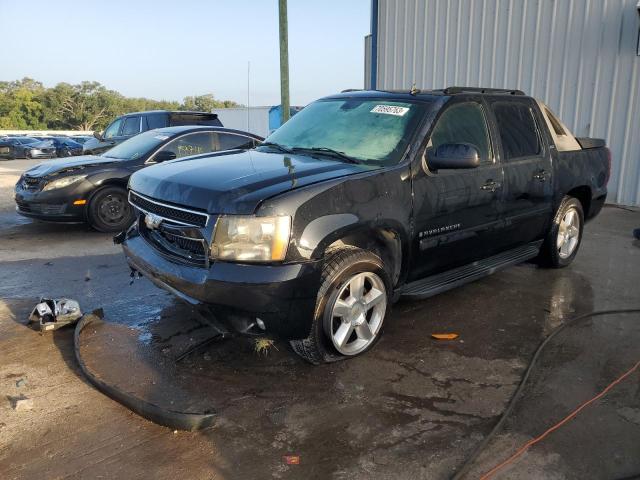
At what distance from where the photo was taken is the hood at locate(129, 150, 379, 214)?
10.4 feet

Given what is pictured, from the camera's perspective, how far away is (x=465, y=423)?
2953mm

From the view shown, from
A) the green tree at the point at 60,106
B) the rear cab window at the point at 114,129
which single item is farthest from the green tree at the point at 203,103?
the rear cab window at the point at 114,129

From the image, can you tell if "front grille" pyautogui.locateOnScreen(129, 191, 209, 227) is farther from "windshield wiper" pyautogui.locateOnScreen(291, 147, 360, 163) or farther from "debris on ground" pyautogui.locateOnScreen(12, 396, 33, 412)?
"debris on ground" pyautogui.locateOnScreen(12, 396, 33, 412)

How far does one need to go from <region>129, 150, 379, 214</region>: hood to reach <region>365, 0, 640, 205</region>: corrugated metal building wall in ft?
27.8

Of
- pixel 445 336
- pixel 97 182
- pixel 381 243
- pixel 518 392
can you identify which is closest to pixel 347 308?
pixel 381 243

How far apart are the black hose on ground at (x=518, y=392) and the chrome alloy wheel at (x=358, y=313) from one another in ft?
3.26

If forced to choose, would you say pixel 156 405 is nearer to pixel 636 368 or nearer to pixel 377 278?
pixel 377 278

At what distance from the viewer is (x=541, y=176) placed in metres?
5.06

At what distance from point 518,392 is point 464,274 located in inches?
52.8

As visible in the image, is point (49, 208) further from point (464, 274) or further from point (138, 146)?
point (464, 274)

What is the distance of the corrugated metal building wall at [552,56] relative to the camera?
993cm

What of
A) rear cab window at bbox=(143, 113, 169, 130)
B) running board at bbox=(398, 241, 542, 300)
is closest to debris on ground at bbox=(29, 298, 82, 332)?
running board at bbox=(398, 241, 542, 300)

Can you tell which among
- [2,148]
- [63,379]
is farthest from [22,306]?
[2,148]

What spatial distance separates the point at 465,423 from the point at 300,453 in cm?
94
